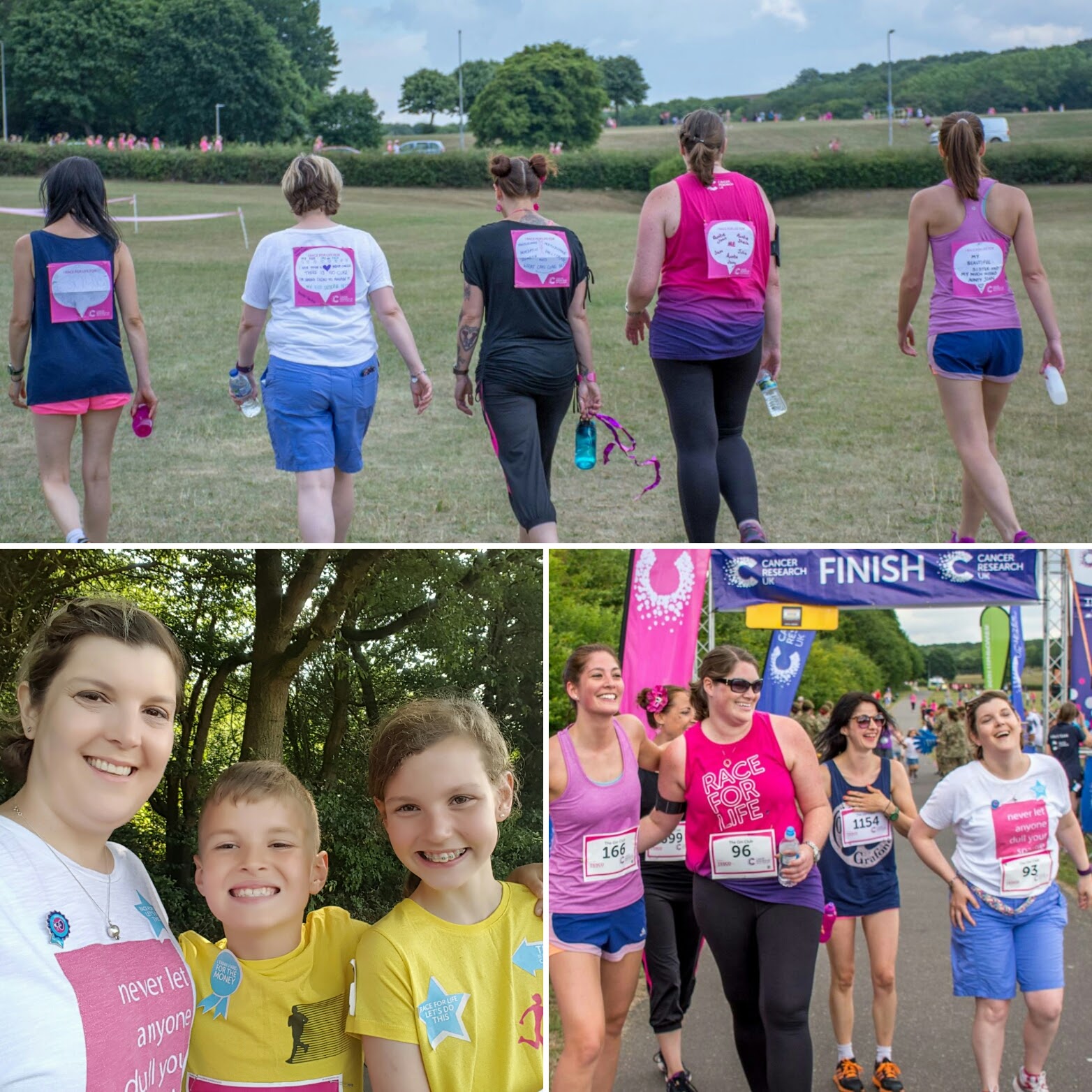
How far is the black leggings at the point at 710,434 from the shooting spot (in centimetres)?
466

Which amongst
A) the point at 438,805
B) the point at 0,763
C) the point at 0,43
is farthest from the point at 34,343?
the point at 0,43

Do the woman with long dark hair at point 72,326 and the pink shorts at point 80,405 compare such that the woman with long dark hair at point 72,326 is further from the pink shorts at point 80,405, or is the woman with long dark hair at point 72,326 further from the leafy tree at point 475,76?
the leafy tree at point 475,76

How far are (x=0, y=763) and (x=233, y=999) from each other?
2.57 ft

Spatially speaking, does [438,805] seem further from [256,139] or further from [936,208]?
[256,139]

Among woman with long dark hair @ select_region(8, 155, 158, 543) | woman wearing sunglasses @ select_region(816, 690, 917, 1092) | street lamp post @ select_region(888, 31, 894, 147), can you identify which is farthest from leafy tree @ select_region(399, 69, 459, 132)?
woman wearing sunglasses @ select_region(816, 690, 917, 1092)

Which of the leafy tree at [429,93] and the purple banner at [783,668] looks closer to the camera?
the purple banner at [783,668]

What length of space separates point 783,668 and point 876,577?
3.29 metres

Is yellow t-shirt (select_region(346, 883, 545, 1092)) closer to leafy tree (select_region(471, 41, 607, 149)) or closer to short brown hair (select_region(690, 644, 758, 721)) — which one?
short brown hair (select_region(690, 644, 758, 721))

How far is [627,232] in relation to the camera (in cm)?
2352

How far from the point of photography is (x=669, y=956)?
4.46m

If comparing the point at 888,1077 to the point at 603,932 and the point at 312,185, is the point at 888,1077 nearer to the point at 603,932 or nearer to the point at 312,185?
the point at 603,932

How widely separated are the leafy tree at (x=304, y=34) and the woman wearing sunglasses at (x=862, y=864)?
24.0 m

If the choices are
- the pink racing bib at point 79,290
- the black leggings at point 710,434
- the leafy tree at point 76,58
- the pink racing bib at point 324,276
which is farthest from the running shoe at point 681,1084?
the leafy tree at point 76,58

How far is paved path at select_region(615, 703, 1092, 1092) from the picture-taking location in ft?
13.8
